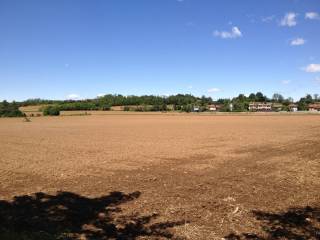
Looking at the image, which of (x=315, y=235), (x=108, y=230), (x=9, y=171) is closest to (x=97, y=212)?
(x=108, y=230)

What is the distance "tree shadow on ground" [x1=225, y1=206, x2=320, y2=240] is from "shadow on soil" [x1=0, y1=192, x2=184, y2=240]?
182cm

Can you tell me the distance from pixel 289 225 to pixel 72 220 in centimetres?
494

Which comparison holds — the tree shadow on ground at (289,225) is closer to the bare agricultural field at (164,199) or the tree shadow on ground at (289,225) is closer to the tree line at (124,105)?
A: the bare agricultural field at (164,199)

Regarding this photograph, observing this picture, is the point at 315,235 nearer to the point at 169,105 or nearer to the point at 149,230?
the point at 149,230

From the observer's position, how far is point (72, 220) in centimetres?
823

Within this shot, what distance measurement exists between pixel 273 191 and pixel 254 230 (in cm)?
381

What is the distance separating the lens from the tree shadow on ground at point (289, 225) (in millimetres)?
7066

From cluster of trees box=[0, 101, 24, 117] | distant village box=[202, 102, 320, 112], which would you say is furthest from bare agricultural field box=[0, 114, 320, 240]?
distant village box=[202, 102, 320, 112]

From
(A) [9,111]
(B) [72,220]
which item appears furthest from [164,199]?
(A) [9,111]

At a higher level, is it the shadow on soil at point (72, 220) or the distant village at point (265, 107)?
the distant village at point (265, 107)

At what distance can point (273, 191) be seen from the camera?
10.9 metres

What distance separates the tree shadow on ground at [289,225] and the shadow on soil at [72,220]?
5.97 ft

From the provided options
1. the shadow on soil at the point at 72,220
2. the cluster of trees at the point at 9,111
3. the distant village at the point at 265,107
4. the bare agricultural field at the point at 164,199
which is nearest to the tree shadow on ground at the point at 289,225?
the bare agricultural field at the point at 164,199

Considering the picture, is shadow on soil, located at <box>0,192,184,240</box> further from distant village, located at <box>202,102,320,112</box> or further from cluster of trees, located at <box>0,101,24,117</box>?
distant village, located at <box>202,102,320,112</box>
